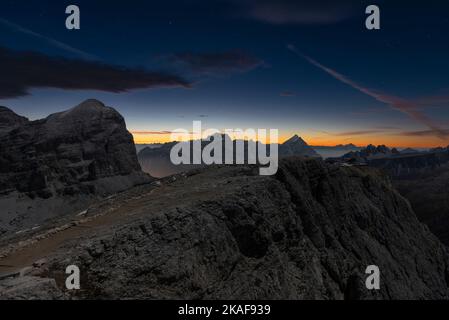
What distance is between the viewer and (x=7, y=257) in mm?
26078

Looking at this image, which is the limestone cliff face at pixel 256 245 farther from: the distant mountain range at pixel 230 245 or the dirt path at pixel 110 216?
the dirt path at pixel 110 216

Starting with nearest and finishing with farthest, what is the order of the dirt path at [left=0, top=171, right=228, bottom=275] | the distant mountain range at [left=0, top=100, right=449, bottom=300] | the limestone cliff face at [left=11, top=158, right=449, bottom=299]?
the distant mountain range at [left=0, top=100, right=449, bottom=300], the limestone cliff face at [left=11, top=158, right=449, bottom=299], the dirt path at [left=0, top=171, right=228, bottom=275]

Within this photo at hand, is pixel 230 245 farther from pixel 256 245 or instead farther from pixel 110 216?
pixel 110 216

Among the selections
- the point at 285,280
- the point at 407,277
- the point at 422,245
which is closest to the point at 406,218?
the point at 422,245

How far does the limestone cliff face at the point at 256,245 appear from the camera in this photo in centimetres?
2367

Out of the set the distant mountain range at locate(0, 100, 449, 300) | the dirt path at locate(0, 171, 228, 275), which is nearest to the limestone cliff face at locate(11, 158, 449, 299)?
the distant mountain range at locate(0, 100, 449, 300)

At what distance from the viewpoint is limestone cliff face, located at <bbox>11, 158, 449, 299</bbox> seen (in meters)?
23.7

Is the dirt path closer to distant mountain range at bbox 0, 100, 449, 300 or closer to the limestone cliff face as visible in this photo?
distant mountain range at bbox 0, 100, 449, 300

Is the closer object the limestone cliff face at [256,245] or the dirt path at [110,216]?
the limestone cliff face at [256,245]

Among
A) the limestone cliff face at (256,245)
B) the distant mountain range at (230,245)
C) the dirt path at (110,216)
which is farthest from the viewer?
the dirt path at (110,216)

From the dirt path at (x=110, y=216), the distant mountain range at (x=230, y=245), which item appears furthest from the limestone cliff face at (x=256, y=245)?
the dirt path at (x=110, y=216)

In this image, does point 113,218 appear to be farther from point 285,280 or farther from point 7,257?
point 285,280

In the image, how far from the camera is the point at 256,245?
1261 inches

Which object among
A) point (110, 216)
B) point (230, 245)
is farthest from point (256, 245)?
point (110, 216)
